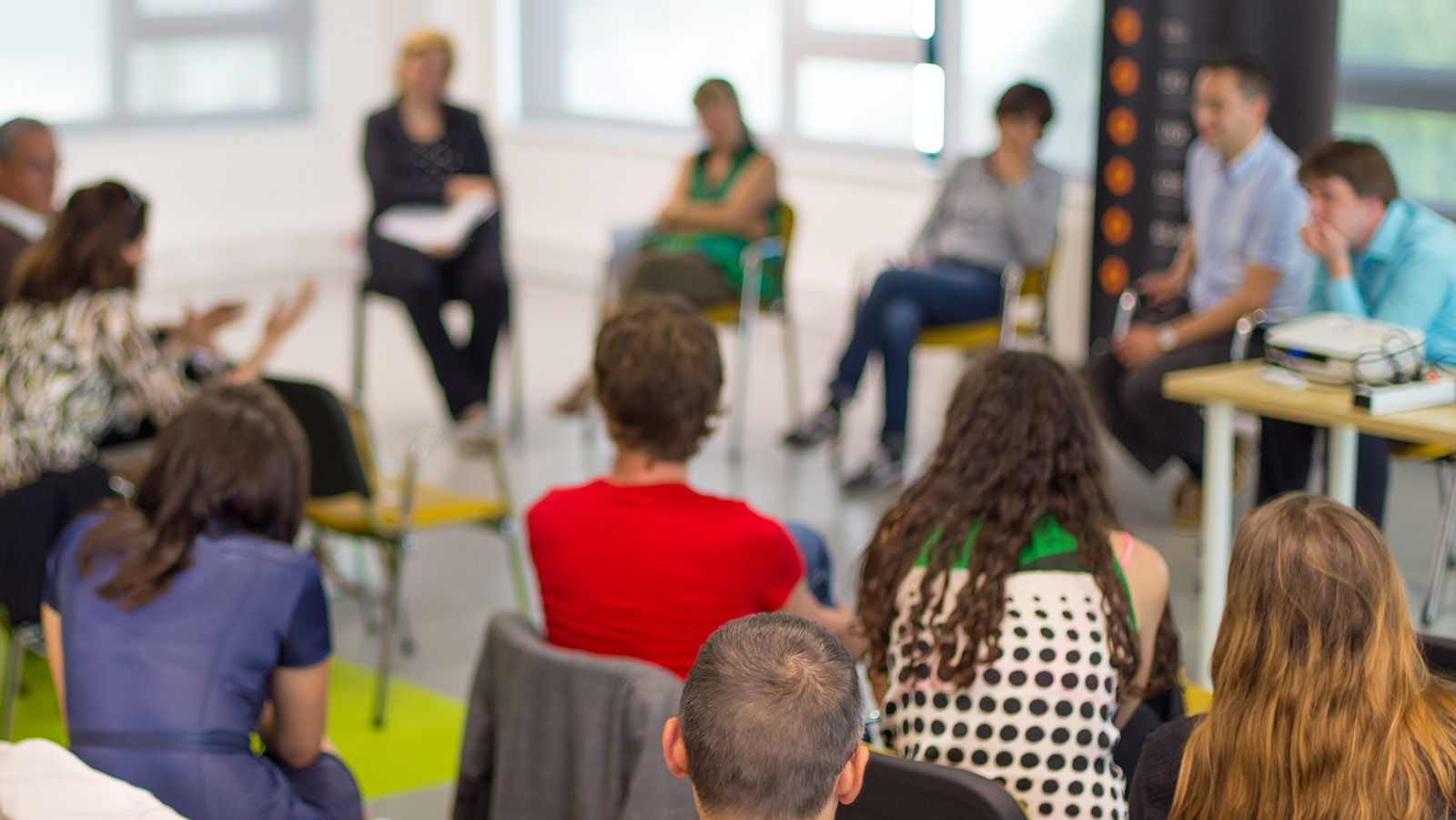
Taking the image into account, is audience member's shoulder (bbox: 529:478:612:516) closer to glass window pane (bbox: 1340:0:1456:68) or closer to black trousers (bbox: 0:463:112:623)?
black trousers (bbox: 0:463:112:623)

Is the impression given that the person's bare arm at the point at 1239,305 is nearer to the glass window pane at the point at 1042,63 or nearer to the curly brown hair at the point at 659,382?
the curly brown hair at the point at 659,382

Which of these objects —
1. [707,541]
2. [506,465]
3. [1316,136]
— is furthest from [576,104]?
[707,541]

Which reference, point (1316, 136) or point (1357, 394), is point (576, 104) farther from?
point (1357, 394)

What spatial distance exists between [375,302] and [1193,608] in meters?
4.66

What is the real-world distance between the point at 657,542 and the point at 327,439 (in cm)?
134

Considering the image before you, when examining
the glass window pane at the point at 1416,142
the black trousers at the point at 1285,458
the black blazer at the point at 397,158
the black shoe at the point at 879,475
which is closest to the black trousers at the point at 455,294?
the black blazer at the point at 397,158

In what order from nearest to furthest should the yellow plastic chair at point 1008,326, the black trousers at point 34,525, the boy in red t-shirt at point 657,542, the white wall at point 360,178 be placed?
the boy in red t-shirt at point 657,542, the black trousers at point 34,525, the yellow plastic chair at point 1008,326, the white wall at point 360,178

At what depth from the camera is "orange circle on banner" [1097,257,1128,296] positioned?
5.29 meters

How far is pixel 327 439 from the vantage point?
128 inches

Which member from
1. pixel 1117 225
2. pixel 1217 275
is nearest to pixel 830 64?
pixel 1117 225

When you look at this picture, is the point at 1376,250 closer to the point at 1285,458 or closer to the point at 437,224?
the point at 1285,458

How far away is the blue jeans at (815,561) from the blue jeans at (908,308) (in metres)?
2.27

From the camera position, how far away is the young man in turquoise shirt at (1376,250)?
10.7 feet

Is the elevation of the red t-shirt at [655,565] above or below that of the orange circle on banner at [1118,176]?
below
